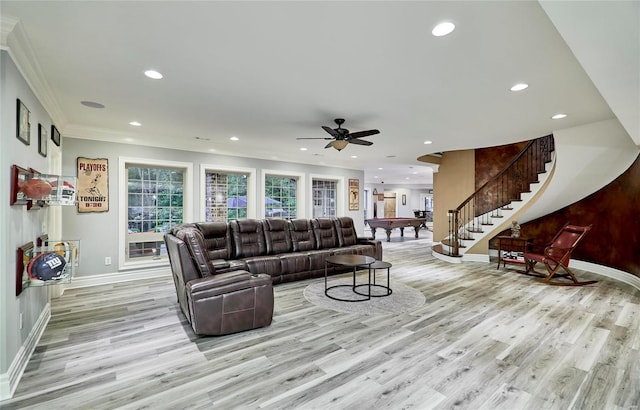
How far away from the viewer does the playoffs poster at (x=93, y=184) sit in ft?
15.6

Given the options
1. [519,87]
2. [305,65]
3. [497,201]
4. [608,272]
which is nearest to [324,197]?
[497,201]

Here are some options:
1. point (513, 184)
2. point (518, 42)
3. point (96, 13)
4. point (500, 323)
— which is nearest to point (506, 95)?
point (518, 42)

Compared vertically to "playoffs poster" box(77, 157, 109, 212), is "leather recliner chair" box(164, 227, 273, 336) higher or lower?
lower

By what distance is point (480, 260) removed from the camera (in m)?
6.88

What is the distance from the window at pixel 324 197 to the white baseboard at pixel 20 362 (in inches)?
239

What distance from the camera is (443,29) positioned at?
6.70 ft

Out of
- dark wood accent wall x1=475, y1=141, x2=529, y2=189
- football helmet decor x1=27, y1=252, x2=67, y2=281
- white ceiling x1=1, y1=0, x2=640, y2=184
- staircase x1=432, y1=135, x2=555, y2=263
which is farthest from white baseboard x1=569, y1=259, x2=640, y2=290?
football helmet decor x1=27, y1=252, x2=67, y2=281

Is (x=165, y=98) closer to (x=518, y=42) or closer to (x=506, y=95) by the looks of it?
(x=518, y=42)

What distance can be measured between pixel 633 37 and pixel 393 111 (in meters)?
2.41

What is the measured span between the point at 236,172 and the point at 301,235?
2.17m

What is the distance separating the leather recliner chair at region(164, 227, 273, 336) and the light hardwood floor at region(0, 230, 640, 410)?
155 mm

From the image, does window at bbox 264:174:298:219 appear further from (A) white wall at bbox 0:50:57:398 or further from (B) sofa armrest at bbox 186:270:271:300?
(A) white wall at bbox 0:50:57:398

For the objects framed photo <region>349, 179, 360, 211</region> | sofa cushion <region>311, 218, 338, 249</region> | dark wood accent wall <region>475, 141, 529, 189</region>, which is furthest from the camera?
framed photo <region>349, 179, 360, 211</region>

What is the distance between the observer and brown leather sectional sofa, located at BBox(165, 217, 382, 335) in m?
2.95
